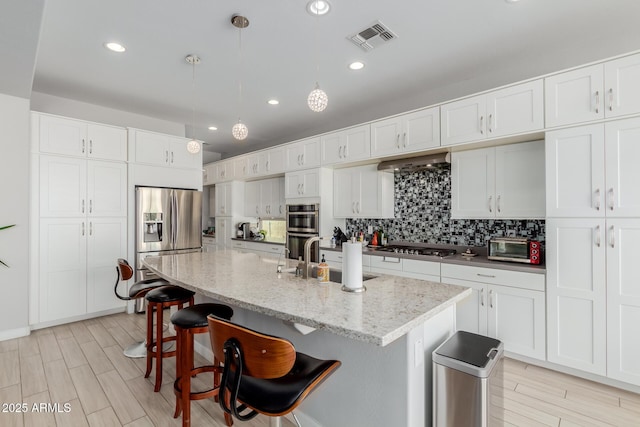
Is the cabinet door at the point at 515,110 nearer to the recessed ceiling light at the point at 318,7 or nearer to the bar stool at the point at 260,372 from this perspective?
the recessed ceiling light at the point at 318,7

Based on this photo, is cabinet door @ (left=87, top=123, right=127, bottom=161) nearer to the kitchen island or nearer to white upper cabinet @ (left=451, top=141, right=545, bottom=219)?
the kitchen island

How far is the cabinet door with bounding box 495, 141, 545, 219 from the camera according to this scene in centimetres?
300

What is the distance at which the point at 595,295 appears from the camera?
2480mm

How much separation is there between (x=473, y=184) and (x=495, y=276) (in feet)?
3.40

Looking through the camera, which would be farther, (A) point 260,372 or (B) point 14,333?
(B) point 14,333

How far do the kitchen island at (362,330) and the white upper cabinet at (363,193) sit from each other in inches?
88.5

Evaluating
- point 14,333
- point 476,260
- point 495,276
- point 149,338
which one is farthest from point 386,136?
point 14,333

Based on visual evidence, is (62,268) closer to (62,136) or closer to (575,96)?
(62,136)

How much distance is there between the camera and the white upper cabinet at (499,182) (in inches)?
119

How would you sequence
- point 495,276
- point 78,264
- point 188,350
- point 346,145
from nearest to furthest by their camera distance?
point 188,350
point 495,276
point 78,264
point 346,145

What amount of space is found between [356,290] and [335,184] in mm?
3173

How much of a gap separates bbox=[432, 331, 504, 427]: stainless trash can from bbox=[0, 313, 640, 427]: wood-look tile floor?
0.70ft

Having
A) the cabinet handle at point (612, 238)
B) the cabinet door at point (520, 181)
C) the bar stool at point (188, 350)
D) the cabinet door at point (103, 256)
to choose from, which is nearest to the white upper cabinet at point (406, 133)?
the cabinet door at point (520, 181)

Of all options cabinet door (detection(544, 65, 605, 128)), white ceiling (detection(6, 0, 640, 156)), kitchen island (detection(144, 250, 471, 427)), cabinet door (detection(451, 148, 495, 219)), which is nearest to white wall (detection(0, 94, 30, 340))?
white ceiling (detection(6, 0, 640, 156))
